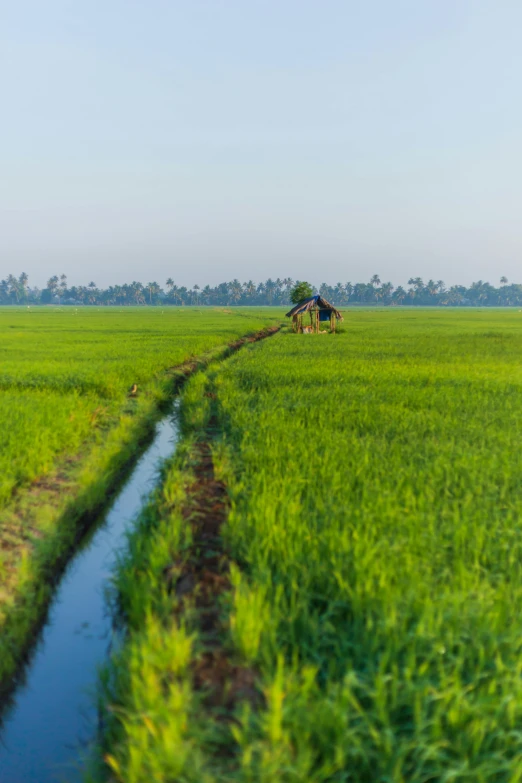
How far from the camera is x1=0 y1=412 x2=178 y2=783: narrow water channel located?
8.67ft

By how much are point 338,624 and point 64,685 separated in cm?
163

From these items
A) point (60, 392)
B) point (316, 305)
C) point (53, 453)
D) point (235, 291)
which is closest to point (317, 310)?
point (316, 305)

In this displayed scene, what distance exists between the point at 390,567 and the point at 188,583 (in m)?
1.20

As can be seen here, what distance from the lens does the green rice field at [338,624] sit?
1.99 m

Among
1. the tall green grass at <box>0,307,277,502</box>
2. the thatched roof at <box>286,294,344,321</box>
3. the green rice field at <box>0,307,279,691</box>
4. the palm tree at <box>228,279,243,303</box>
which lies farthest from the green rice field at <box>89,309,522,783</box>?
the palm tree at <box>228,279,243,303</box>

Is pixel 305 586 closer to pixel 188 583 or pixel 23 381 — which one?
pixel 188 583

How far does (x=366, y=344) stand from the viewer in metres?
20.0

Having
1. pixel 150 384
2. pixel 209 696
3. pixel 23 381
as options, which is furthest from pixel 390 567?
pixel 23 381

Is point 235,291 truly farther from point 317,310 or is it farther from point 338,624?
point 338,624

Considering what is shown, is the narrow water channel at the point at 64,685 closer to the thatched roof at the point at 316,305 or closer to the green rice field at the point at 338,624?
the green rice field at the point at 338,624

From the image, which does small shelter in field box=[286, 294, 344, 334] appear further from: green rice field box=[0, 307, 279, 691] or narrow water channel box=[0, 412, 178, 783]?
narrow water channel box=[0, 412, 178, 783]

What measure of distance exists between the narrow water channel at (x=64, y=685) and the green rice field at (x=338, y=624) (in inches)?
10.5

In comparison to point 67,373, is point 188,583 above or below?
below

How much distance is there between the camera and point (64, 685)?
10.3 ft
